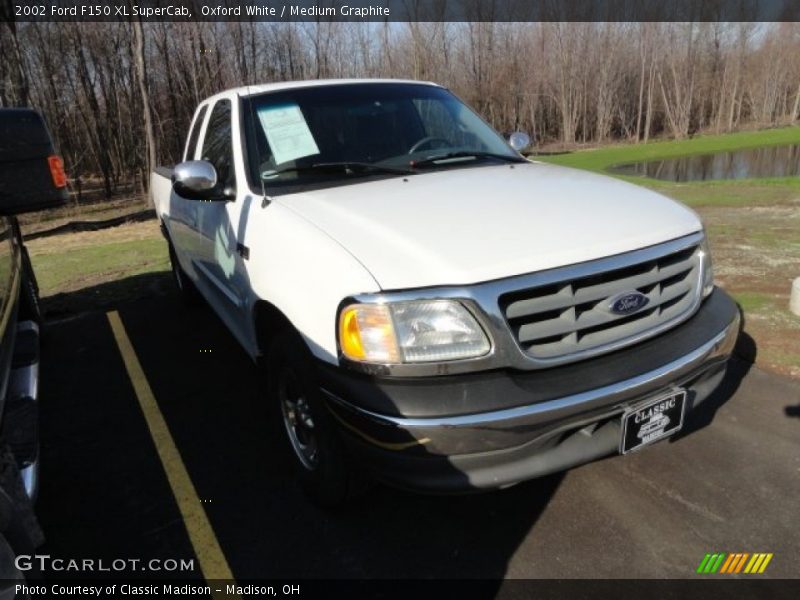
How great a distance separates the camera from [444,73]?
39.8 meters

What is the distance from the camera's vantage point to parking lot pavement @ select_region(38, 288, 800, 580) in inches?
104

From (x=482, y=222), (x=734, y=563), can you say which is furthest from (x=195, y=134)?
(x=734, y=563)

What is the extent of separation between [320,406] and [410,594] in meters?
0.85

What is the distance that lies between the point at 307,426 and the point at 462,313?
43.5 inches

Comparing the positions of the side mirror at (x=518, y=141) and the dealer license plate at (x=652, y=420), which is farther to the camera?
the side mirror at (x=518, y=141)

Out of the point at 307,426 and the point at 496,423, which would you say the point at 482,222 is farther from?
the point at 307,426

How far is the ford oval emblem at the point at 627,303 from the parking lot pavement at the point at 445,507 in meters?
1.04

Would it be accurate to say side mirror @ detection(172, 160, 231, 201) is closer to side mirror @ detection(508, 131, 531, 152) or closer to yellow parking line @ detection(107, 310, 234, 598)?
yellow parking line @ detection(107, 310, 234, 598)

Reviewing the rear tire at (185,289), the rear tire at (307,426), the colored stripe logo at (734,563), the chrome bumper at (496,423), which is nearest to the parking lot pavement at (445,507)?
the colored stripe logo at (734,563)

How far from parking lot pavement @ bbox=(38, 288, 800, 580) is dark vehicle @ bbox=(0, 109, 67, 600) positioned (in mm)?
612

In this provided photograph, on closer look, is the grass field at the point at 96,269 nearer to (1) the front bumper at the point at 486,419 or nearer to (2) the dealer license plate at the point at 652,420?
(1) the front bumper at the point at 486,419

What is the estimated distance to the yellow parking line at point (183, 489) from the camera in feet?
9.00

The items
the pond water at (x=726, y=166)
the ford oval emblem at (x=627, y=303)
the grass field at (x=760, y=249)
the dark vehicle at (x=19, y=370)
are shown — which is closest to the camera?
the dark vehicle at (x=19, y=370)

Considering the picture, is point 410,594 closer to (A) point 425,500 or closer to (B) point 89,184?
(A) point 425,500
